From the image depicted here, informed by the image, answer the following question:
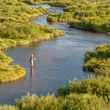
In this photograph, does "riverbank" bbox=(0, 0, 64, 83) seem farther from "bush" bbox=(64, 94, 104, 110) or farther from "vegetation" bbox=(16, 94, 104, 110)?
"bush" bbox=(64, 94, 104, 110)

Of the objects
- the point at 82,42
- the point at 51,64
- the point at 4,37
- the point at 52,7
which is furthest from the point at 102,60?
the point at 52,7

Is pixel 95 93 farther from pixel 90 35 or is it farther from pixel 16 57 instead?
pixel 90 35

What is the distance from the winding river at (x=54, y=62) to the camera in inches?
1396

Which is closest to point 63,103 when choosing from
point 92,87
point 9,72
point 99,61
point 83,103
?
point 83,103

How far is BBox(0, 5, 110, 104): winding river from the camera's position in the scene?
116 ft

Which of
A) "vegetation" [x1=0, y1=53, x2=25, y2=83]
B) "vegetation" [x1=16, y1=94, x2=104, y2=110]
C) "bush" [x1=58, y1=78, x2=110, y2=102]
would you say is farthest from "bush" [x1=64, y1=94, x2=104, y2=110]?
"vegetation" [x1=0, y1=53, x2=25, y2=83]

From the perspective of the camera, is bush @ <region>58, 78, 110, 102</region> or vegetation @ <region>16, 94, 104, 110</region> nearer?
vegetation @ <region>16, 94, 104, 110</region>

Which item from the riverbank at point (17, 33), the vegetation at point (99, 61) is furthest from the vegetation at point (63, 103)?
the vegetation at point (99, 61)

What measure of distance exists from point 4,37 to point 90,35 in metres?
12.2

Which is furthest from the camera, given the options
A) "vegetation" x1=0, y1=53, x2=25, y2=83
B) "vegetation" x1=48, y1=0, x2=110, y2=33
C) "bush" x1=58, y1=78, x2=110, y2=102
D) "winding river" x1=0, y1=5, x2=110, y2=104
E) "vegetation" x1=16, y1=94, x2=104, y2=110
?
"vegetation" x1=48, y1=0, x2=110, y2=33

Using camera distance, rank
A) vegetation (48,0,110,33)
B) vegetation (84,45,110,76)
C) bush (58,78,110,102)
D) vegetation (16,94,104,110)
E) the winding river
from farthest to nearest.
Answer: vegetation (48,0,110,33) < vegetation (84,45,110,76) < the winding river < bush (58,78,110,102) < vegetation (16,94,104,110)

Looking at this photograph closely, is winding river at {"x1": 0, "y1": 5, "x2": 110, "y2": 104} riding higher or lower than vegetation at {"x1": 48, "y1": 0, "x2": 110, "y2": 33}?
lower

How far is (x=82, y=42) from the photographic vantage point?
56281mm

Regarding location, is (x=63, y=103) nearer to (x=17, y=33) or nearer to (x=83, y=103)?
(x=83, y=103)
